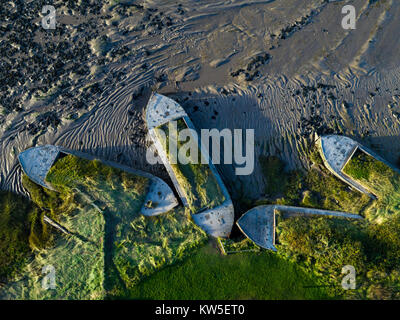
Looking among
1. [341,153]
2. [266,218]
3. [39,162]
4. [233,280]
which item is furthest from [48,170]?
[341,153]

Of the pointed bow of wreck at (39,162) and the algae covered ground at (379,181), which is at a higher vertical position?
the pointed bow of wreck at (39,162)

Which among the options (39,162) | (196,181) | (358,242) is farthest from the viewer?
(39,162)

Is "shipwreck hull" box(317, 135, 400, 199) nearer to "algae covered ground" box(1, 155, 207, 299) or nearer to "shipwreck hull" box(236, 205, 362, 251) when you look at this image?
"shipwreck hull" box(236, 205, 362, 251)

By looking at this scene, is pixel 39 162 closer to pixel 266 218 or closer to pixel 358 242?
pixel 266 218

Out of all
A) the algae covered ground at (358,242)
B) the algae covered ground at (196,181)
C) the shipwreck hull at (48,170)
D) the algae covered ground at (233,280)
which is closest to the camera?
the algae covered ground at (358,242)

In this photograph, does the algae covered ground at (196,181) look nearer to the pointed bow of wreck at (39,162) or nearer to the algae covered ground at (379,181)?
the pointed bow of wreck at (39,162)

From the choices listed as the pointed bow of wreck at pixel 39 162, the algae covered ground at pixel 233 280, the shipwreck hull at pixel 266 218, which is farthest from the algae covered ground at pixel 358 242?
the pointed bow of wreck at pixel 39 162

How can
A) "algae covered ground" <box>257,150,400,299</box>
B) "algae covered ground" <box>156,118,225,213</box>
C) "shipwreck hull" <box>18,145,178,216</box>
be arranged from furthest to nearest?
"shipwreck hull" <box>18,145,178,216</box> < "algae covered ground" <box>156,118,225,213</box> < "algae covered ground" <box>257,150,400,299</box>

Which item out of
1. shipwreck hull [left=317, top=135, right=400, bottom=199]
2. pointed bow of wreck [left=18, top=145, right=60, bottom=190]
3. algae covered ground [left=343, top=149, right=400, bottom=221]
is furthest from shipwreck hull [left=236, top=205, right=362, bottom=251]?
pointed bow of wreck [left=18, top=145, right=60, bottom=190]
